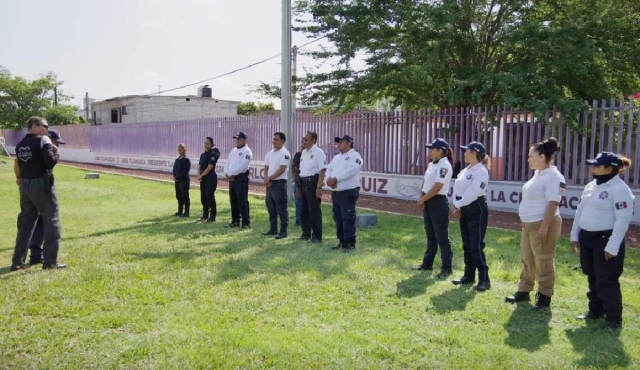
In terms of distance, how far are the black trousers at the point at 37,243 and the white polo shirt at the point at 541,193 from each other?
18.8ft

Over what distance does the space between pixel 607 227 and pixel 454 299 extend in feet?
5.24

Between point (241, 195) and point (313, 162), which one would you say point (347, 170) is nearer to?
point (313, 162)

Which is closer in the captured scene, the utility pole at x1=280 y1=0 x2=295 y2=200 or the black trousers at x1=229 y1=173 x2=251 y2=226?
the black trousers at x1=229 y1=173 x2=251 y2=226

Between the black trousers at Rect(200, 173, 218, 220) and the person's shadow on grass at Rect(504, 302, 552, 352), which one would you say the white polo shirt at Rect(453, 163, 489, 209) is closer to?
the person's shadow on grass at Rect(504, 302, 552, 352)

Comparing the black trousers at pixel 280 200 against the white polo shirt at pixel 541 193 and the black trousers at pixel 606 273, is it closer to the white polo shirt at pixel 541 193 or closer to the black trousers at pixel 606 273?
the white polo shirt at pixel 541 193

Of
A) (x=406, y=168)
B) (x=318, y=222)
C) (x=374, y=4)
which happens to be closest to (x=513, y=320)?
(x=318, y=222)

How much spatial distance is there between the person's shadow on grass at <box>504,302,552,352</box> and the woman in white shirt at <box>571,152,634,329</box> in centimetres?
52

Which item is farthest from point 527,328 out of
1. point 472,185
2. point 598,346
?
point 472,185

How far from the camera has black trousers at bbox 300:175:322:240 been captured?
335 inches

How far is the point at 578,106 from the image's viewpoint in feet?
35.8

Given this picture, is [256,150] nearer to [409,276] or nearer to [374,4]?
[374,4]

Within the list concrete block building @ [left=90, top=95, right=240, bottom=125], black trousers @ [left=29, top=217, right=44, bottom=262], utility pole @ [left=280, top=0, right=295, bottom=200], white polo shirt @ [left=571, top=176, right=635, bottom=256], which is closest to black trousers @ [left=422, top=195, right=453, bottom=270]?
white polo shirt @ [left=571, top=176, right=635, bottom=256]

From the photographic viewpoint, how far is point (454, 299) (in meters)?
5.55

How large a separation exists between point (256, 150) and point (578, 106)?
40.2 ft
